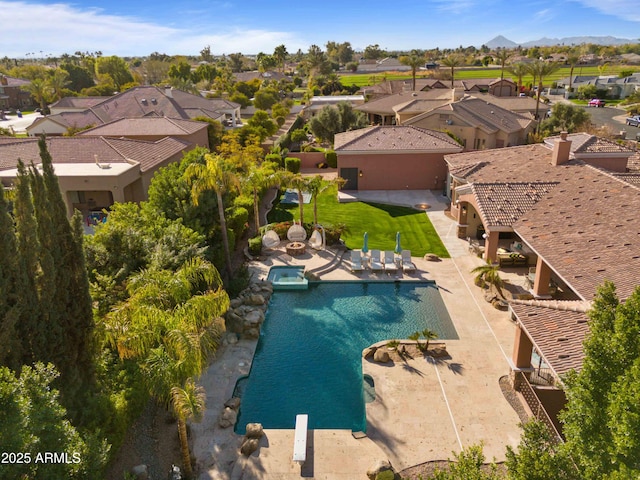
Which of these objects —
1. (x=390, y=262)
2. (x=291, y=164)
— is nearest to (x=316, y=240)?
(x=390, y=262)

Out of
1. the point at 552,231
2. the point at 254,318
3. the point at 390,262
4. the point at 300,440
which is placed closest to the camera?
the point at 300,440

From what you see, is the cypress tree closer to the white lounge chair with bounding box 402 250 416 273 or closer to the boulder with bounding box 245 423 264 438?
the boulder with bounding box 245 423 264 438

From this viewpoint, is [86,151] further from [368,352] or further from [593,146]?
[593,146]

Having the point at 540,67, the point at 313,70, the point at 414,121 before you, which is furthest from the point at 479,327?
the point at 313,70

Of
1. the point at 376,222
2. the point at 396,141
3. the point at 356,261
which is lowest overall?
the point at 356,261

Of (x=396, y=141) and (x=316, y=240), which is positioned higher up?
(x=396, y=141)

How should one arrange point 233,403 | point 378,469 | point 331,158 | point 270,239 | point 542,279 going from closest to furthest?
1. point 378,469
2. point 233,403
3. point 542,279
4. point 270,239
5. point 331,158

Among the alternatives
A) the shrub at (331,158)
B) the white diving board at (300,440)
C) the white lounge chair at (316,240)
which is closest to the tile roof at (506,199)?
the white lounge chair at (316,240)
